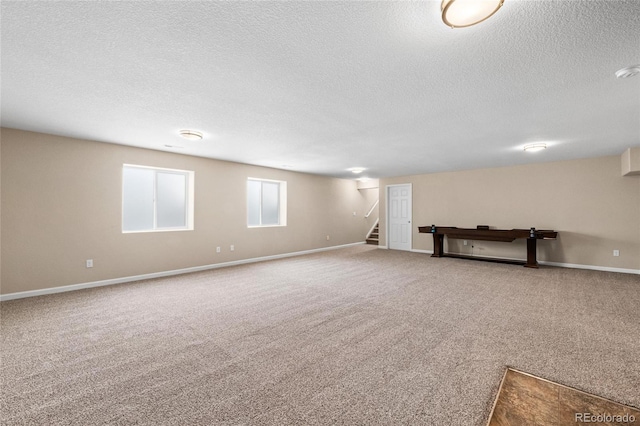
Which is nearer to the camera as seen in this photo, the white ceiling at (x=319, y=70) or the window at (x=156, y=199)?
the white ceiling at (x=319, y=70)

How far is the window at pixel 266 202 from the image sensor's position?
22.5ft

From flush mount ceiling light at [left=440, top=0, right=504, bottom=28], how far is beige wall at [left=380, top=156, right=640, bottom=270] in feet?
20.4

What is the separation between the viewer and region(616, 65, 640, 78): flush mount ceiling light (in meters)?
2.11

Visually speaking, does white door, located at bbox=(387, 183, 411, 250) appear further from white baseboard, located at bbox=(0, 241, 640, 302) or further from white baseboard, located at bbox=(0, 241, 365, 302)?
white baseboard, located at bbox=(0, 241, 365, 302)

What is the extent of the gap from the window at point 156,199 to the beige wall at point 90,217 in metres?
0.18

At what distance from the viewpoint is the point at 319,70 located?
220cm

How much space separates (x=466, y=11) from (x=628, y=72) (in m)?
1.78

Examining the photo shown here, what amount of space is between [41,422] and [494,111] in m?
4.52

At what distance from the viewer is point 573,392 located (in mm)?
1803

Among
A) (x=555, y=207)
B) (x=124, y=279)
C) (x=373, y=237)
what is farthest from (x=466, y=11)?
(x=373, y=237)

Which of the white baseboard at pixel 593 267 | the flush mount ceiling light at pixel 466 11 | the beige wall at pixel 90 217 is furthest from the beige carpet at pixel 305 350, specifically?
the flush mount ceiling light at pixel 466 11

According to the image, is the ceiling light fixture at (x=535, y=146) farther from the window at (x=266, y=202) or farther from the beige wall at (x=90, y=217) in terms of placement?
the beige wall at (x=90, y=217)

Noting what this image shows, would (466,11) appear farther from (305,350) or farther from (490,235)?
(490,235)

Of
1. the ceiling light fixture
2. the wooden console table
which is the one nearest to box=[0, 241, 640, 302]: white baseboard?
the wooden console table
